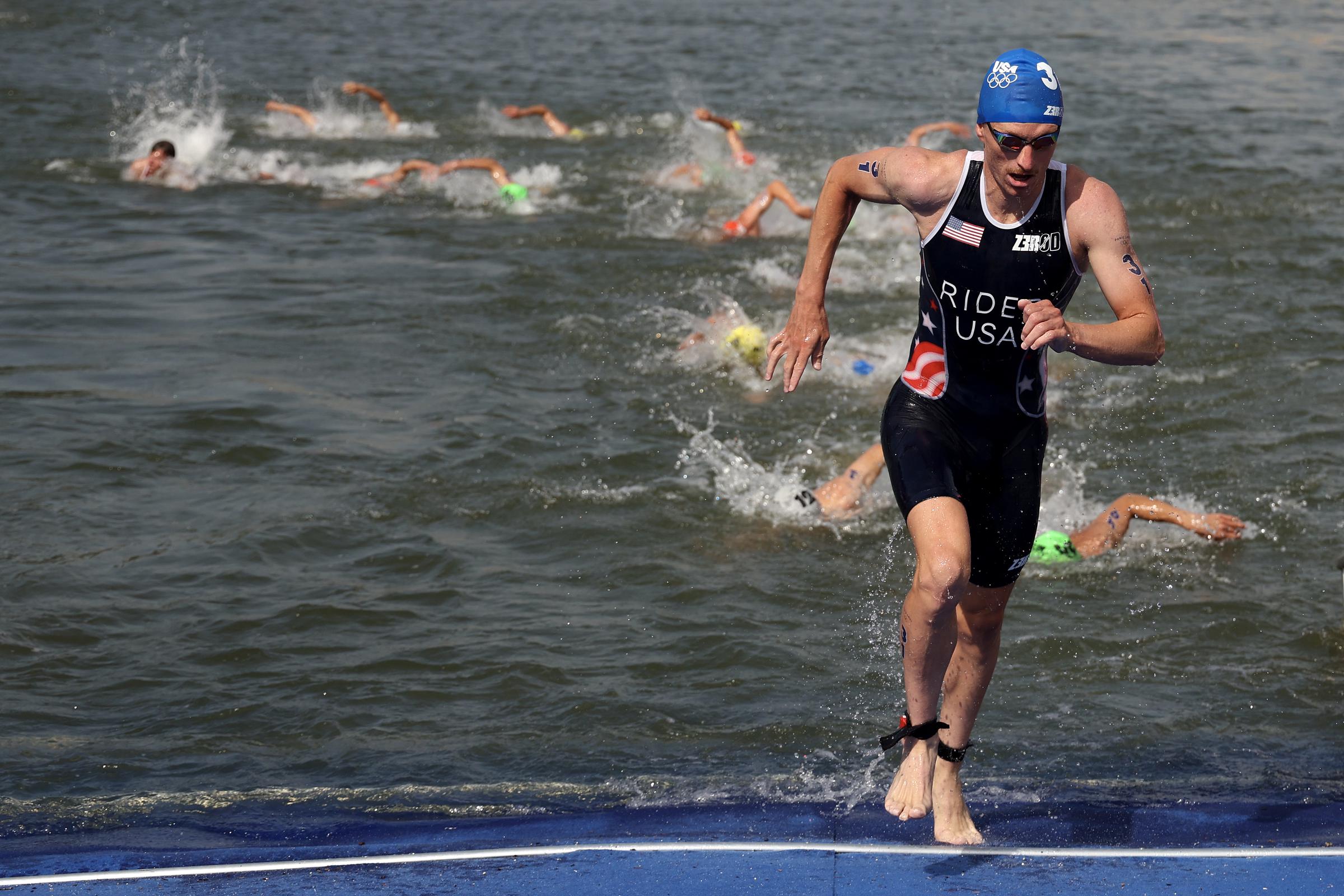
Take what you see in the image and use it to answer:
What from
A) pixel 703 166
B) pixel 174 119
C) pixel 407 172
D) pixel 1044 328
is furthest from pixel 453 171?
pixel 1044 328

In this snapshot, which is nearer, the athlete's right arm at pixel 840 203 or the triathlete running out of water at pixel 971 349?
the triathlete running out of water at pixel 971 349

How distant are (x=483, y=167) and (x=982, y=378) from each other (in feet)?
41.3

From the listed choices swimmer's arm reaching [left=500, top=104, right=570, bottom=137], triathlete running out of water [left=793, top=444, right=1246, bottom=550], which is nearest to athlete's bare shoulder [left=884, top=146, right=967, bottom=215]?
triathlete running out of water [left=793, top=444, right=1246, bottom=550]

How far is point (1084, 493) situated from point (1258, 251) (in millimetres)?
6982

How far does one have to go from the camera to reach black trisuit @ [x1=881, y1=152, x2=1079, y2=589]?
480 cm

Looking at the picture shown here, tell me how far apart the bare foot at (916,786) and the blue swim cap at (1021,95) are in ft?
6.90

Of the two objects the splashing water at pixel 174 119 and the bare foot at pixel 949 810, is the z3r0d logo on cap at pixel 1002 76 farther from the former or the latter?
the splashing water at pixel 174 119

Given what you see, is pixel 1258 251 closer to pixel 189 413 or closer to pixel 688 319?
pixel 688 319

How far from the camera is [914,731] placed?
16.8ft

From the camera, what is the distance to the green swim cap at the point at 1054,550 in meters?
8.78

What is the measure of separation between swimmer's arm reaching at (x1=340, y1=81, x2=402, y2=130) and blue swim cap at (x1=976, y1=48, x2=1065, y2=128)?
1536 cm

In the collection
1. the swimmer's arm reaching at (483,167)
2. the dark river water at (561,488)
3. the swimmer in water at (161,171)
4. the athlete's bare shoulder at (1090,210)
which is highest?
the athlete's bare shoulder at (1090,210)

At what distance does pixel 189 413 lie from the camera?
1073 cm

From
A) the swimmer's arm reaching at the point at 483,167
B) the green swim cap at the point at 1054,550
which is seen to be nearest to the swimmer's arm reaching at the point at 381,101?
the swimmer's arm reaching at the point at 483,167
